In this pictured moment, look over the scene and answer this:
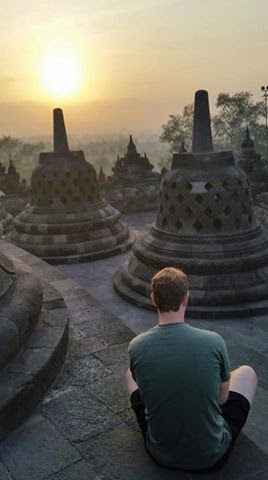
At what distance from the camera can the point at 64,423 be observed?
3074 mm

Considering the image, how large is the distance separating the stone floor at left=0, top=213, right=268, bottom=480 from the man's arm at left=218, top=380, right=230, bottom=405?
0.34 m

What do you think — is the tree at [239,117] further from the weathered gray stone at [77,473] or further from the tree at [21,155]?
the weathered gray stone at [77,473]

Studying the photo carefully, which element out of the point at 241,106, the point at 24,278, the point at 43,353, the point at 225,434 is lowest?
the point at 225,434

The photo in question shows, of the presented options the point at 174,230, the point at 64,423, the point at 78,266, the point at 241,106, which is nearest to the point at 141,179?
the point at 78,266

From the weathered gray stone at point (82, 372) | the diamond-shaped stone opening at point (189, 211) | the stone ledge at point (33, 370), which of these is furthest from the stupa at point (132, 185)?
the weathered gray stone at point (82, 372)

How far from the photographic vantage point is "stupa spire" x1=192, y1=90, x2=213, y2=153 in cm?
802

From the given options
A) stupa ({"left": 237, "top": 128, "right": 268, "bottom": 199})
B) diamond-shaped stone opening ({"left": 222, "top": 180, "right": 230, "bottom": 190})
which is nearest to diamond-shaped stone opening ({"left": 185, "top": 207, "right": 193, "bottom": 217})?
diamond-shaped stone opening ({"left": 222, "top": 180, "right": 230, "bottom": 190})

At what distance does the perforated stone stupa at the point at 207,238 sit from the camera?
24.2 ft

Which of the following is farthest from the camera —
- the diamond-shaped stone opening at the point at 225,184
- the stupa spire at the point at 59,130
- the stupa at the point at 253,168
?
the stupa at the point at 253,168

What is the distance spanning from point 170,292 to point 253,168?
17.2 meters

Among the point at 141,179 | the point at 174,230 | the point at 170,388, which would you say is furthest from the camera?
the point at 141,179

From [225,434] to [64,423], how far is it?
3.61 feet

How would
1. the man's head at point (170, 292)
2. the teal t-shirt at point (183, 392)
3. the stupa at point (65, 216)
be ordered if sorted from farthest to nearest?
1. the stupa at point (65, 216)
2. the man's head at point (170, 292)
3. the teal t-shirt at point (183, 392)

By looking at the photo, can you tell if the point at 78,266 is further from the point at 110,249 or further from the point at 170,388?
the point at 170,388
